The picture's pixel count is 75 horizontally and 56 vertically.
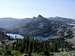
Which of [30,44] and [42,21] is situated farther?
[42,21]

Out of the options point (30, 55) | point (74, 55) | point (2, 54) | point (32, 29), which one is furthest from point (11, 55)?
point (32, 29)

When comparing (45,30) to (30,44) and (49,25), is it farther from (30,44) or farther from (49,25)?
(30,44)

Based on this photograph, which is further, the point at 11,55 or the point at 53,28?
the point at 53,28

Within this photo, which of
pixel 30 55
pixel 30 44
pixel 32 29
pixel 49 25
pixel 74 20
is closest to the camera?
pixel 30 55

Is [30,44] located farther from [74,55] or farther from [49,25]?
[49,25]

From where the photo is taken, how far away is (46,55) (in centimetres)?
1919

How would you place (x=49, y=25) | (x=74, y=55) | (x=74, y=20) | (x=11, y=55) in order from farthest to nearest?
(x=74, y=20), (x=49, y=25), (x=74, y=55), (x=11, y=55)

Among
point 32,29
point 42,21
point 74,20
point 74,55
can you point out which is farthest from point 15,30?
point 74,55

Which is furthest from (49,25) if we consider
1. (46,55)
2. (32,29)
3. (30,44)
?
(46,55)

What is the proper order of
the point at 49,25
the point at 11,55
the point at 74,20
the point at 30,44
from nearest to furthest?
the point at 11,55, the point at 30,44, the point at 49,25, the point at 74,20

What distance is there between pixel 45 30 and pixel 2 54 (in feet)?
140

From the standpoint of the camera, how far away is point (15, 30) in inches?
2422

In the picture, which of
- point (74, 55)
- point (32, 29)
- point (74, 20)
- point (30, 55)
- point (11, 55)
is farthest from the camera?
point (74, 20)

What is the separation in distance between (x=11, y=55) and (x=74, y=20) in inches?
2925
